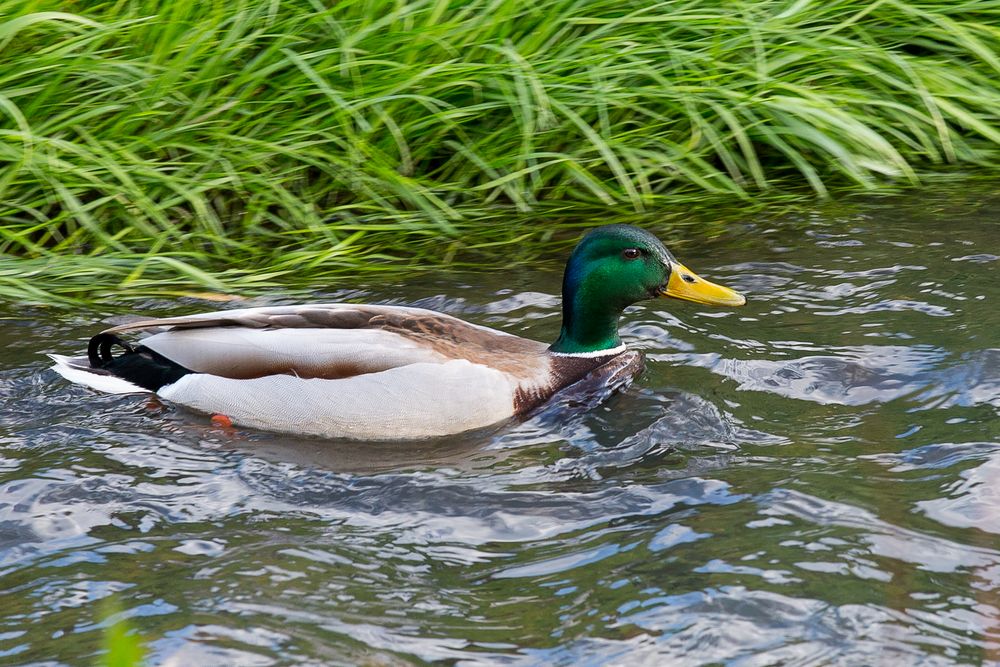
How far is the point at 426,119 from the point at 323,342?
75.3 inches

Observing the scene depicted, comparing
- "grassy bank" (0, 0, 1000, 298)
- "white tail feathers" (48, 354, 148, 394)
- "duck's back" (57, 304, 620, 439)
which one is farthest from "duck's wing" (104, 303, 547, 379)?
"grassy bank" (0, 0, 1000, 298)

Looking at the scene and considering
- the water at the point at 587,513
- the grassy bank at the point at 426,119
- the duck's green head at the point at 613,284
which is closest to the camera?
the water at the point at 587,513

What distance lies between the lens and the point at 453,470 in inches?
163

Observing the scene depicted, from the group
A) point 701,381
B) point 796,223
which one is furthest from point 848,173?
point 701,381

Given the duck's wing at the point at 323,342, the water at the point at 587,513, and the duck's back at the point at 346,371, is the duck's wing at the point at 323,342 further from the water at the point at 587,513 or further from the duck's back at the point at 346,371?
the water at the point at 587,513

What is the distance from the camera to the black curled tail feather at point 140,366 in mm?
4664

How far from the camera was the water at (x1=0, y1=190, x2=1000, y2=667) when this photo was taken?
3.20 meters

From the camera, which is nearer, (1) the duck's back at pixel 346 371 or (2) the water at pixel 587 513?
(2) the water at pixel 587 513

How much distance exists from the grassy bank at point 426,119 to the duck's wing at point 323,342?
958 mm

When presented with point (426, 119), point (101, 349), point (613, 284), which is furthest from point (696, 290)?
point (101, 349)

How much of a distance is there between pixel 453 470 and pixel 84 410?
4.18 feet

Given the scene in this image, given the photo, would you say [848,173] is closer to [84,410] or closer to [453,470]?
[453,470]

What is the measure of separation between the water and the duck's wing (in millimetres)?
209

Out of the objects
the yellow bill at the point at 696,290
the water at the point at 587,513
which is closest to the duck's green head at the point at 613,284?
the yellow bill at the point at 696,290
